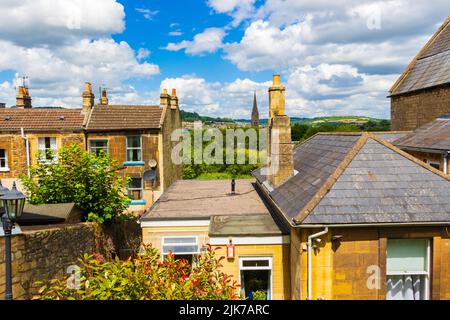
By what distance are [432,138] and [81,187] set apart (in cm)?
1631

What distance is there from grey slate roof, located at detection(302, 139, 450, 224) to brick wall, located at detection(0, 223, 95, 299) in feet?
21.2

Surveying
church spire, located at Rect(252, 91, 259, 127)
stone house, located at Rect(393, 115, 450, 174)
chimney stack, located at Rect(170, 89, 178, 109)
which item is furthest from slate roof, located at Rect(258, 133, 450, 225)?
church spire, located at Rect(252, 91, 259, 127)

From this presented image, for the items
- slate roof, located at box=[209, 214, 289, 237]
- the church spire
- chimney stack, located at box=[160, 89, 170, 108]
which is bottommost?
slate roof, located at box=[209, 214, 289, 237]

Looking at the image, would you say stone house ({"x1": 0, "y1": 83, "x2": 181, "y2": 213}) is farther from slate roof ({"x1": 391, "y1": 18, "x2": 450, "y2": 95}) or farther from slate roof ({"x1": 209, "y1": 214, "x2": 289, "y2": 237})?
slate roof ({"x1": 391, "y1": 18, "x2": 450, "y2": 95})

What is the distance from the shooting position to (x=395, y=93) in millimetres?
24609

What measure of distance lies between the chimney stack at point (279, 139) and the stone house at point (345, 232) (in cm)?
133

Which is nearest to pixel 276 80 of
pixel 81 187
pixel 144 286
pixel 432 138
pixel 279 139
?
pixel 279 139

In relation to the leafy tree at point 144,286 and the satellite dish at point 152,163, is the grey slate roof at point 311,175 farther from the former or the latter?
the satellite dish at point 152,163

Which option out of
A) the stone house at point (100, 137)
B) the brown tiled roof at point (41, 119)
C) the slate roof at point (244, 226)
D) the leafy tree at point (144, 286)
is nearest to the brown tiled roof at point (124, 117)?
the stone house at point (100, 137)

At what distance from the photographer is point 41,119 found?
2420cm

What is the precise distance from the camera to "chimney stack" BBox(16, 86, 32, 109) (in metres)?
26.6

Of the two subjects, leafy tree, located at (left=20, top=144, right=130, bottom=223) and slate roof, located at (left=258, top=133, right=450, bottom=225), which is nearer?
slate roof, located at (left=258, top=133, right=450, bottom=225)

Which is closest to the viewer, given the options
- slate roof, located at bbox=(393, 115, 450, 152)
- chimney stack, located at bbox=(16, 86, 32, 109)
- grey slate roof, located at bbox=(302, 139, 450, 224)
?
grey slate roof, located at bbox=(302, 139, 450, 224)
